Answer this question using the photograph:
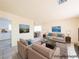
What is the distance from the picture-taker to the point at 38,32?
10172 millimetres

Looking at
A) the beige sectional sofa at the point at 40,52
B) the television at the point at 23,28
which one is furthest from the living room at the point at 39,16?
the beige sectional sofa at the point at 40,52

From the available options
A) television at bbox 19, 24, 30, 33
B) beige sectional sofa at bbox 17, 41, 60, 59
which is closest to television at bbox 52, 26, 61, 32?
television at bbox 19, 24, 30, 33

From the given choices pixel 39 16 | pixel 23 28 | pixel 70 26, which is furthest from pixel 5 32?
pixel 70 26

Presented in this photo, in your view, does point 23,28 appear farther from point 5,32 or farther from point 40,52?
point 40,52

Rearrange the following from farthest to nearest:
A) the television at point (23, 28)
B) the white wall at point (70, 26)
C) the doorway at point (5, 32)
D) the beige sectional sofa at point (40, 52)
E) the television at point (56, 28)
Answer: the television at point (56, 28)
the white wall at point (70, 26)
the television at point (23, 28)
the doorway at point (5, 32)
the beige sectional sofa at point (40, 52)

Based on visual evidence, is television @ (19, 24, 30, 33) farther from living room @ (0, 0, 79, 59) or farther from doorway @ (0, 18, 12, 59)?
doorway @ (0, 18, 12, 59)

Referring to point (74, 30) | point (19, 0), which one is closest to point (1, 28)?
point (19, 0)

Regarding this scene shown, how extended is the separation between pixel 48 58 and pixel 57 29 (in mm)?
6859

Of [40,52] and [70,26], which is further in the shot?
[70,26]

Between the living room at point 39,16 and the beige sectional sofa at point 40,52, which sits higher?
the living room at point 39,16

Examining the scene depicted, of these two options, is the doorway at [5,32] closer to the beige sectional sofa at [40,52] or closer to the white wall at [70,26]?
the beige sectional sofa at [40,52]

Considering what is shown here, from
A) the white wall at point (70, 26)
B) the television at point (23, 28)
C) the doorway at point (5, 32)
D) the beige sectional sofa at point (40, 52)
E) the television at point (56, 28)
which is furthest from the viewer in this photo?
the television at point (56, 28)

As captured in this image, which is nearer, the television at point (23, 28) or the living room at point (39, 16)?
the living room at point (39, 16)

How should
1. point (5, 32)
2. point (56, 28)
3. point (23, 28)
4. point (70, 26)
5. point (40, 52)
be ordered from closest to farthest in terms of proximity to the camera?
1. point (40, 52)
2. point (5, 32)
3. point (23, 28)
4. point (70, 26)
5. point (56, 28)
